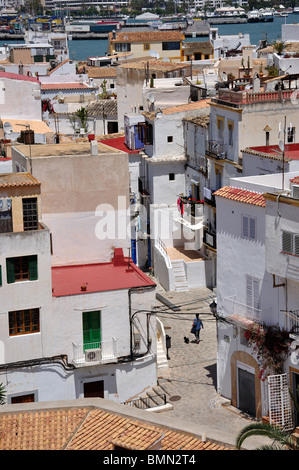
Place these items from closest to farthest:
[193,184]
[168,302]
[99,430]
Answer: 1. [99,430]
2. [168,302]
3. [193,184]

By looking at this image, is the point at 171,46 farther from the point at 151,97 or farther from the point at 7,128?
the point at 7,128

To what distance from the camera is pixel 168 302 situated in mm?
44656

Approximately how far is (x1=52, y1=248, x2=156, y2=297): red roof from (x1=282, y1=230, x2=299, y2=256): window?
5.57 m

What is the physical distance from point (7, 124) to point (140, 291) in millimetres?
20407

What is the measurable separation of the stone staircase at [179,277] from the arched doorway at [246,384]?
554 inches

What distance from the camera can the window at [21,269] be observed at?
102ft

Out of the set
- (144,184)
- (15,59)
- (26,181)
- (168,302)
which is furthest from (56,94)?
(26,181)

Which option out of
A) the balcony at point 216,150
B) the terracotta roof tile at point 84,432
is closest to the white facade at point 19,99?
the balcony at point 216,150

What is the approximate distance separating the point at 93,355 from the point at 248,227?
258 inches

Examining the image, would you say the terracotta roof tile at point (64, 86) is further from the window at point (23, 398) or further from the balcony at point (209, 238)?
the window at point (23, 398)

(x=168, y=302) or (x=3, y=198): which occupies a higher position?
(x=3, y=198)

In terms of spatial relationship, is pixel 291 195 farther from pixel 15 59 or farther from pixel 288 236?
pixel 15 59

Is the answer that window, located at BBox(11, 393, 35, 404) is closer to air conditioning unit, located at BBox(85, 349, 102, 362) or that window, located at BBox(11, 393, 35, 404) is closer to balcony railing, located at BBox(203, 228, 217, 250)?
air conditioning unit, located at BBox(85, 349, 102, 362)

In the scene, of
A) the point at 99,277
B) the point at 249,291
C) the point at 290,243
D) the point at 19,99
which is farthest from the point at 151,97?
the point at 290,243
